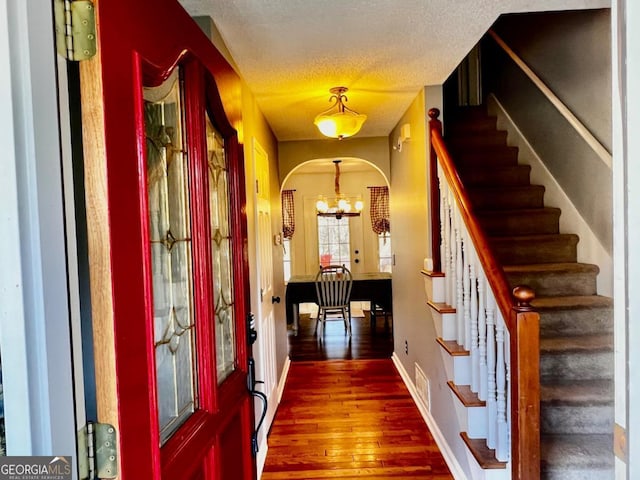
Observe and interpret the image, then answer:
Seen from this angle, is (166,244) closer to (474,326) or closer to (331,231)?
(474,326)

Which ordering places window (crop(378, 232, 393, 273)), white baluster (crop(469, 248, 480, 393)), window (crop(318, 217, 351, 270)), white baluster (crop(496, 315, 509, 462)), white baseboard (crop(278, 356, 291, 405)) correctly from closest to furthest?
white baluster (crop(496, 315, 509, 462)), white baluster (crop(469, 248, 480, 393)), white baseboard (crop(278, 356, 291, 405)), window (crop(378, 232, 393, 273)), window (crop(318, 217, 351, 270))

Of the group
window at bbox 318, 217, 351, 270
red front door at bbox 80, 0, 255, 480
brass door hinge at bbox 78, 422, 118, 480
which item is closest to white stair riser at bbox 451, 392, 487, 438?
red front door at bbox 80, 0, 255, 480

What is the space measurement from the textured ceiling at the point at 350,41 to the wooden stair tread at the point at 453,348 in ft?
5.31

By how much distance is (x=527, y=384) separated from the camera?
1439 millimetres

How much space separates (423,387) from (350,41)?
7.90 ft

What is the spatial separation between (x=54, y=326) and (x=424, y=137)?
2.43 m

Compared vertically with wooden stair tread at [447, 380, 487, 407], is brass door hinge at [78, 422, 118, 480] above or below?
above

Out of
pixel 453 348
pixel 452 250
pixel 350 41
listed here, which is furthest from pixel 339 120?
pixel 453 348

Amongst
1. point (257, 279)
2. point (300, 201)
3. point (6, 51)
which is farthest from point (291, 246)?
point (6, 51)

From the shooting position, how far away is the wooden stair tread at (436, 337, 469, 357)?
2.00 m

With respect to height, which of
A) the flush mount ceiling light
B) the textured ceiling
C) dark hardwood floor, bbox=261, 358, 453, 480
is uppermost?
the textured ceiling
